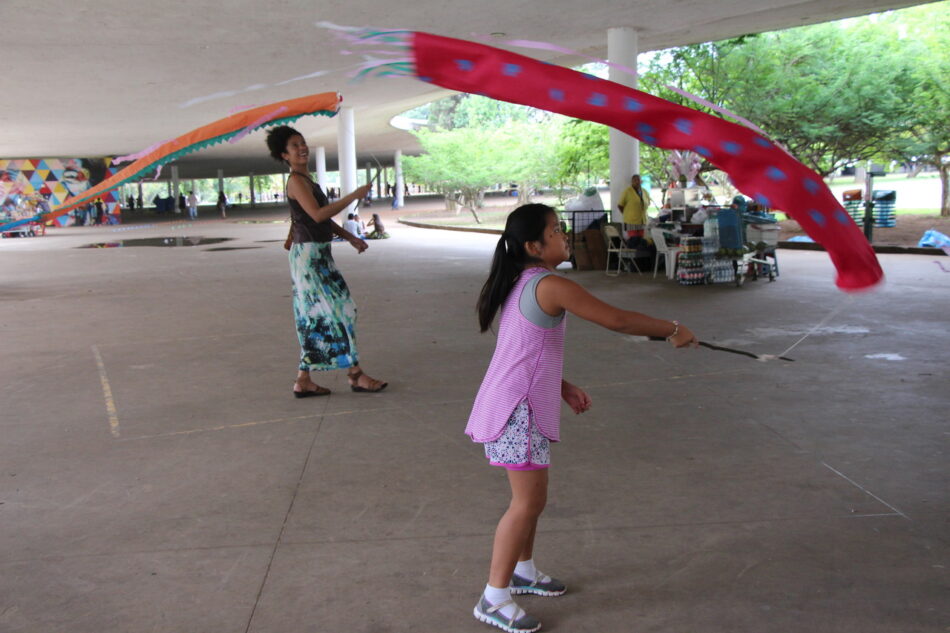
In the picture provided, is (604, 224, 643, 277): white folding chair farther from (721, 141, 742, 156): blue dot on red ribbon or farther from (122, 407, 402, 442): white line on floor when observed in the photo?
(721, 141, 742, 156): blue dot on red ribbon

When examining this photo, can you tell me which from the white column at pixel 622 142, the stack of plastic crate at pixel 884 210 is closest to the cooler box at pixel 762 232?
the white column at pixel 622 142

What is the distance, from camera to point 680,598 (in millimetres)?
2984

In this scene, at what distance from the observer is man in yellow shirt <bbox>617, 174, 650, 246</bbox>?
13023 millimetres

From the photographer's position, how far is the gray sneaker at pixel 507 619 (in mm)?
2787

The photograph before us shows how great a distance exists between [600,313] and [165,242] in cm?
2547

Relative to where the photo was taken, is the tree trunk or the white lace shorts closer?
the white lace shorts

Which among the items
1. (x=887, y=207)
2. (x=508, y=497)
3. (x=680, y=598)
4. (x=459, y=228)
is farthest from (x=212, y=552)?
(x=459, y=228)

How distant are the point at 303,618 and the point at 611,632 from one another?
114 centimetres

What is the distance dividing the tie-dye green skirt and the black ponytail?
3.07 meters

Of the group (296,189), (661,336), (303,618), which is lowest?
(303,618)

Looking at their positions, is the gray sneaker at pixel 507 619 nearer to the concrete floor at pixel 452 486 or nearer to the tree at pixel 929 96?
the concrete floor at pixel 452 486

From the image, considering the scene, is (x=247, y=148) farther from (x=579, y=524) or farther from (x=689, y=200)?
(x=579, y=524)

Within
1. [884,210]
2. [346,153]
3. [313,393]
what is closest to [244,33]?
[313,393]

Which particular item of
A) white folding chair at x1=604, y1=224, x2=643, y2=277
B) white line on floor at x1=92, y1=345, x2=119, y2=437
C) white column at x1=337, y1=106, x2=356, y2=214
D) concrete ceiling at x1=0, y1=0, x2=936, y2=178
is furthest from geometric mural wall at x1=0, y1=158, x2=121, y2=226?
white line on floor at x1=92, y1=345, x2=119, y2=437
